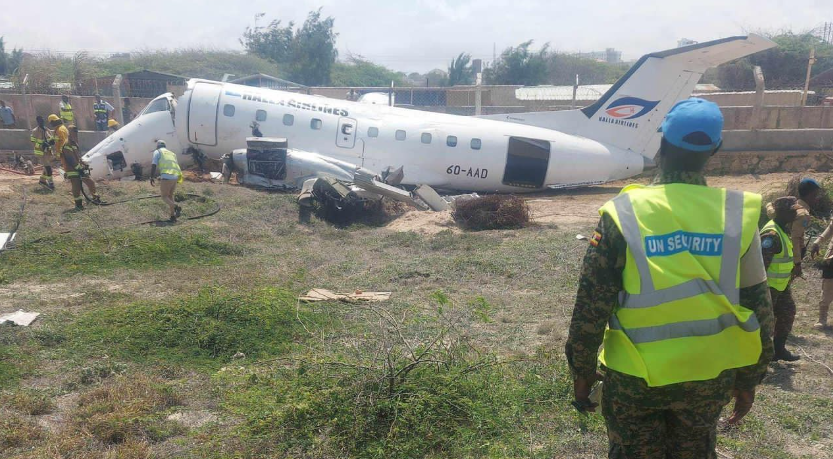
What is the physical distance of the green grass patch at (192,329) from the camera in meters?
5.60

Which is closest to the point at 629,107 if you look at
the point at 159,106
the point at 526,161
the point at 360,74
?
the point at 526,161

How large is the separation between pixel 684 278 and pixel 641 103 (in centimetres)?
1427

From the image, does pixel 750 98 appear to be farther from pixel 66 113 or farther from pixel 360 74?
pixel 360 74

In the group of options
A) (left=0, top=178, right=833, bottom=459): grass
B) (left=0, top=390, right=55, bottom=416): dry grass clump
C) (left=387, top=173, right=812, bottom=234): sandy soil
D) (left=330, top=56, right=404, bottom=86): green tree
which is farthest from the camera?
(left=330, top=56, right=404, bottom=86): green tree

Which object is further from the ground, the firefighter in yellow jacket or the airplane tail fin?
the airplane tail fin

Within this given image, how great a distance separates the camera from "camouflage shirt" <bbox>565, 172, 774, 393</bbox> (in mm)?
2365

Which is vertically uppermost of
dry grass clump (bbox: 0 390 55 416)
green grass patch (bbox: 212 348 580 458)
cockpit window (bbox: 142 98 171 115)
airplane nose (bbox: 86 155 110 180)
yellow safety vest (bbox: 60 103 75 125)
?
cockpit window (bbox: 142 98 171 115)

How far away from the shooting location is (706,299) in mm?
2285

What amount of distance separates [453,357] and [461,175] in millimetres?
10780

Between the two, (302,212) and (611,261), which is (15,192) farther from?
(611,261)

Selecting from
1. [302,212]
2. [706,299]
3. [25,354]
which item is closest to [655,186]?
[706,299]

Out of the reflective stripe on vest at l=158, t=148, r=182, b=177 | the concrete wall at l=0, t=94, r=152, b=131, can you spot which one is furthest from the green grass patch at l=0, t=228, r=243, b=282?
the concrete wall at l=0, t=94, r=152, b=131

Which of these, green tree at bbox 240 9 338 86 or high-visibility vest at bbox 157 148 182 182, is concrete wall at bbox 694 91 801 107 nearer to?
high-visibility vest at bbox 157 148 182 182

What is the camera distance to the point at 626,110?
50.6 ft
